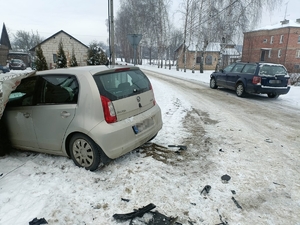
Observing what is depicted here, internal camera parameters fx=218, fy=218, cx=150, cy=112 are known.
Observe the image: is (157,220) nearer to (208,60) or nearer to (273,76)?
(273,76)

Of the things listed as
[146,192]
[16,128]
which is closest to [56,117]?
[16,128]

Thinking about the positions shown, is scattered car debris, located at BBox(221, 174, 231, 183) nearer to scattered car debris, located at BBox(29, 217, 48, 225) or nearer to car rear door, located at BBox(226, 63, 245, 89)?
scattered car debris, located at BBox(29, 217, 48, 225)

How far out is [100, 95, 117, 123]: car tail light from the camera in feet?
10.4

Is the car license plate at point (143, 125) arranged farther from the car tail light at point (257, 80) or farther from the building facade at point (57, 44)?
the building facade at point (57, 44)

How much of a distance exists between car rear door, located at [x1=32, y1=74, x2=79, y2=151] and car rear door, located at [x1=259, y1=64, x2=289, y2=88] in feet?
27.5

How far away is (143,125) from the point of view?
12.0 ft

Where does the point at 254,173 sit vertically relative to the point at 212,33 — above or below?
below

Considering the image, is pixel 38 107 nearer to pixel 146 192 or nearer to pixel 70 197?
pixel 70 197

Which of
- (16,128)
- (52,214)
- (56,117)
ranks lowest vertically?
(52,214)

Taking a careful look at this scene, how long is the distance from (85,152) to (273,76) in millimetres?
8722

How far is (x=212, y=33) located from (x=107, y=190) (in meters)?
23.8

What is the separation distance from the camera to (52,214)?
100 inches

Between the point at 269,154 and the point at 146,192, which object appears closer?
the point at 146,192

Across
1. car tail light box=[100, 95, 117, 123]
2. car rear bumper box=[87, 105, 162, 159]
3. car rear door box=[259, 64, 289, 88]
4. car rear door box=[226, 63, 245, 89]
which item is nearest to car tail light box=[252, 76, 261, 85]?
car rear door box=[259, 64, 289, 88]
